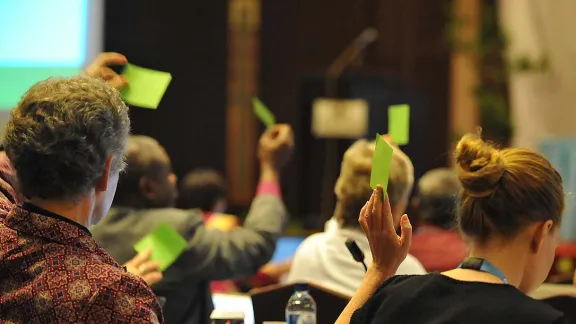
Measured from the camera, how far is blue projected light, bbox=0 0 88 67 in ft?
11.1

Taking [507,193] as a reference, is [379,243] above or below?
below

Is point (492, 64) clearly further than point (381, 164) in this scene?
Yes

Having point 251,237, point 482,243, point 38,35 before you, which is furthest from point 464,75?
point 482,243

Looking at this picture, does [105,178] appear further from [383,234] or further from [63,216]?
[383,234]

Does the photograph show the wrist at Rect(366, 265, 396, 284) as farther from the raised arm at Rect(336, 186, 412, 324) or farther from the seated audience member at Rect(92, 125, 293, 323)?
the seated audience member at Rect(92, 125, 293, 323)

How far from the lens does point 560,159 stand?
19.6ft

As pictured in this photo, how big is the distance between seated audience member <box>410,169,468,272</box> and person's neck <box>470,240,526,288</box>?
1.50 metres

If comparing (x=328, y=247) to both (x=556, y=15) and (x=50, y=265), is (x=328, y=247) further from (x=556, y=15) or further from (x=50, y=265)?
(x=556, y=15)

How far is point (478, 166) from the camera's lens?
1.55 m

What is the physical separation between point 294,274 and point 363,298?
3.28ft

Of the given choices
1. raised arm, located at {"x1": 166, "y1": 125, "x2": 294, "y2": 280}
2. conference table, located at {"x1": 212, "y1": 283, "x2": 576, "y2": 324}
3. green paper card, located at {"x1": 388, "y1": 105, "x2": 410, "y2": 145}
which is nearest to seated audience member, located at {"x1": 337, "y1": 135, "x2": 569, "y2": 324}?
green paper card, located at {"x1": 388, "y1": 105, "x2": 410, "y2": 145}

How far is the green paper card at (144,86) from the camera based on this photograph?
1.91 m

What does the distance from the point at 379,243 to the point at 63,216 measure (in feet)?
1.94

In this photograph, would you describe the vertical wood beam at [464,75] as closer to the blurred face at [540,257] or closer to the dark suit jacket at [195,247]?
the dark suit jacket at [195,247]
